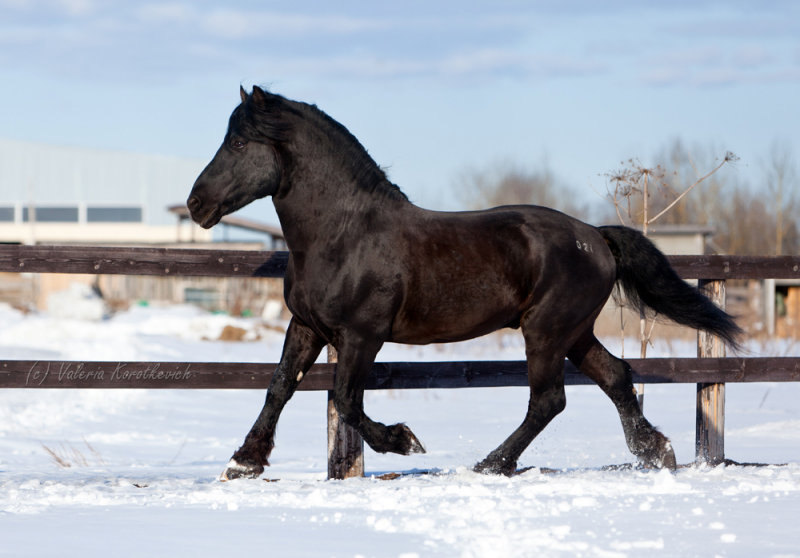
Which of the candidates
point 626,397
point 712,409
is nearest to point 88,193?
point 712,409

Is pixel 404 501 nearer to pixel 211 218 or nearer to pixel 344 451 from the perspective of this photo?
pixel 344 451

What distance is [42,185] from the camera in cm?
4859

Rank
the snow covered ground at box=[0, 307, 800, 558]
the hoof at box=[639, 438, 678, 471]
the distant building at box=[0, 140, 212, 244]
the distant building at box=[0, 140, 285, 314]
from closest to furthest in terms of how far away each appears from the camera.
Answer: the snow covered ground at box=[0, 307, 800, 558]
the hoof at box=[639, 438, 678, 471]
the distant building at box=[0, 140, 285, 314]
the distant building at box=[0, 140, 212, 244]

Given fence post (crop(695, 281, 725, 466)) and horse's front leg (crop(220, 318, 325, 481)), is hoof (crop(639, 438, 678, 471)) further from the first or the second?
horse's front leg (crop(220, 318, 325, 481))

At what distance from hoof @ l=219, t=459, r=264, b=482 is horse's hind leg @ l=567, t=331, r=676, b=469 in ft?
5.91

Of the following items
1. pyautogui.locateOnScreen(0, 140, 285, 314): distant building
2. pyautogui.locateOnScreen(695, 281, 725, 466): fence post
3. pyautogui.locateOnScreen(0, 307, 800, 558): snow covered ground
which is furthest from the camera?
pyautogui.locateOnScreen(0, 140, 285, 314): distant building

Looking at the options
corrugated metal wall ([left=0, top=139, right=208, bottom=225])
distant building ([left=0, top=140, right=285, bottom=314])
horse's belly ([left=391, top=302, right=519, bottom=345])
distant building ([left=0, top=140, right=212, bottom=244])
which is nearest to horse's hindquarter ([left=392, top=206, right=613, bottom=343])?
horse's belly ([left=391, top=302, right=519, bottom=345])

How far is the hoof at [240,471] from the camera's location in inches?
184

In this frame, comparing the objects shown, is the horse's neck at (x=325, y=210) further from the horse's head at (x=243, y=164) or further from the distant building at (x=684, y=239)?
the distant building at (x=684, y=239)

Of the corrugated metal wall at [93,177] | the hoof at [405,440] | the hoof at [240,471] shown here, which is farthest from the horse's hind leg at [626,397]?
the corrugated metal wall at [93,177]

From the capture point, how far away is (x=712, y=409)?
233 inches

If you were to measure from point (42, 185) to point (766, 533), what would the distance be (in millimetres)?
49598

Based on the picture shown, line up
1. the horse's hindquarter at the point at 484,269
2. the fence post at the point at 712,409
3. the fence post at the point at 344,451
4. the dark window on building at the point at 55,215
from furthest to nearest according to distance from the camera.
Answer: the dark window on building at the point at 55,215
the fence post at the point at 712,409
the fence post at the point at 344,451
the horse's hindquarter at the point at 484,269

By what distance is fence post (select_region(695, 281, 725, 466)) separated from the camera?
5879 mm
